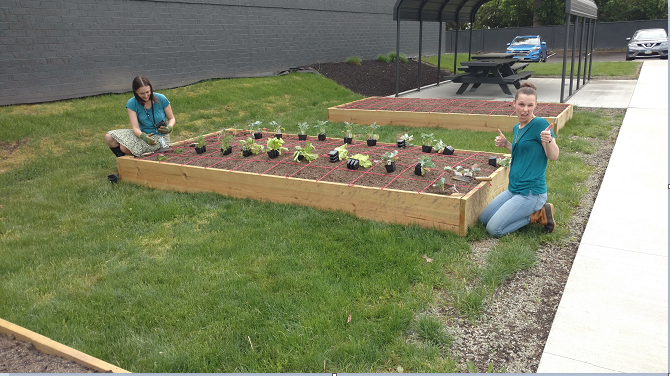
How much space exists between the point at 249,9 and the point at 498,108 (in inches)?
287

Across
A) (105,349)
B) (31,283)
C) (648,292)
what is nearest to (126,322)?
(105,349)

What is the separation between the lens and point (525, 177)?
12.4ft

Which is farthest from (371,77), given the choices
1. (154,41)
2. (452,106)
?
(154,41)

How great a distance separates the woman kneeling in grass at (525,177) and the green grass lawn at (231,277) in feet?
0.43

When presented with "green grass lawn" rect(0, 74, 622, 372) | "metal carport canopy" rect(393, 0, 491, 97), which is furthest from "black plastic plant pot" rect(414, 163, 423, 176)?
"metal carport canopy" rect(393, 0, 491, 97)

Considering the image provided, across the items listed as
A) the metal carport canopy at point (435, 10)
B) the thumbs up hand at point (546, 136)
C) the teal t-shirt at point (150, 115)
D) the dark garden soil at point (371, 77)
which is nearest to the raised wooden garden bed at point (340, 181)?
the teal t-shirt at point (150, 115)

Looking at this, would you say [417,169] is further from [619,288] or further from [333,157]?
[619,288]

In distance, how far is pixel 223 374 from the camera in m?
2.30

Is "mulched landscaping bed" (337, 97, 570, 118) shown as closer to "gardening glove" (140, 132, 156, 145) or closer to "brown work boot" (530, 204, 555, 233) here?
"brown work boot" (530, 204, 555, 233)

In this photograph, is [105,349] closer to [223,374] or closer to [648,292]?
[223,374]

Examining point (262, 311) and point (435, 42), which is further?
point (435, 42)

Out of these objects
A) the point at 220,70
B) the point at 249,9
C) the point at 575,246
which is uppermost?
the point at 249,9

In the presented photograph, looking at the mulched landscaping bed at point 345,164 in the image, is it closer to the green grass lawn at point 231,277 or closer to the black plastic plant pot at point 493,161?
the black plastic plant pot at point 493,161

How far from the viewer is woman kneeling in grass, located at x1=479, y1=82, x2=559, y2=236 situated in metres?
3.68
